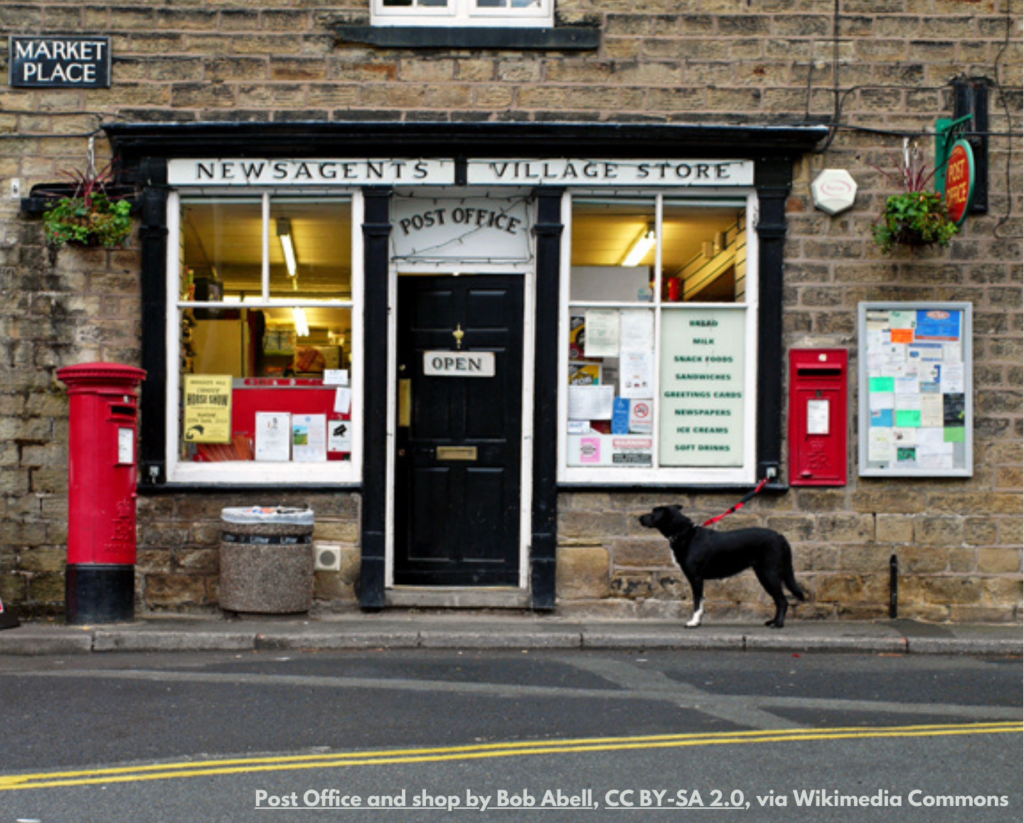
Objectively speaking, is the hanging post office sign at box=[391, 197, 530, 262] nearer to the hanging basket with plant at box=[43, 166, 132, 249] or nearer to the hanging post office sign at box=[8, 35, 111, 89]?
the hanging basket with plant at box=[43, 166, 132, 249]

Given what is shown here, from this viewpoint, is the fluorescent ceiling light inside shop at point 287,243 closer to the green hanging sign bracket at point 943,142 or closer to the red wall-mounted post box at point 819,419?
the red wall-mounted post box at point 819,419

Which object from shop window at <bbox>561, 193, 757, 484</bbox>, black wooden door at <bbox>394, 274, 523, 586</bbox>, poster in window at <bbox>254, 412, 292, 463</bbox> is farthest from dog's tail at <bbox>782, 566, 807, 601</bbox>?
poster in window at <bbox>254, 412, 292, 463</bbox>

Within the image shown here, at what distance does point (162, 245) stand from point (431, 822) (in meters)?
6.62

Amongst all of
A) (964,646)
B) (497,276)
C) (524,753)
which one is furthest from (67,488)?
(964,646)

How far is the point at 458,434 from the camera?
35.5 feet

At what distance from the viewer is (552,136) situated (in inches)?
408

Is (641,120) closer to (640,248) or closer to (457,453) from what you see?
(640,248)

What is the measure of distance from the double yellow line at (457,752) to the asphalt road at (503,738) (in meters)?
0.02

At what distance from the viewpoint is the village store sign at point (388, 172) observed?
34.3ft

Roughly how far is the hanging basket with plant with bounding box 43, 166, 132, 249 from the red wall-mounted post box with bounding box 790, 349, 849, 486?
5521 mm

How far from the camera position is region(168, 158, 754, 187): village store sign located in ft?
34.3

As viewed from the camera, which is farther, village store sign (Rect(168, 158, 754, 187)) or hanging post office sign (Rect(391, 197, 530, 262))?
hanging post office sign (Rect(391, 197, 530, 262))

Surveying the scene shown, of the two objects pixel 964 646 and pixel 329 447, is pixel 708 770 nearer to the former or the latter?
pixel 964 646

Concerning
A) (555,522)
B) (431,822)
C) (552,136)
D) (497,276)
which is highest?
(552,136)
